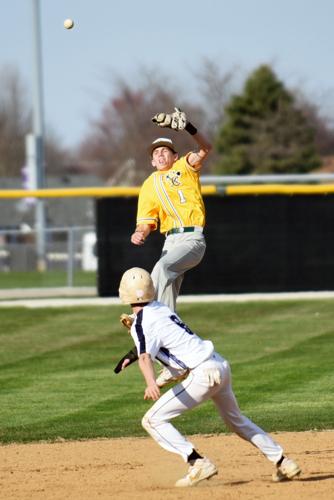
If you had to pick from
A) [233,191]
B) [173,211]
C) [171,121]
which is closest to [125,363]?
[171,121]

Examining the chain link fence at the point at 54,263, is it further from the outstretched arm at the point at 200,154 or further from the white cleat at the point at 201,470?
the white cleat at the point at 201,470

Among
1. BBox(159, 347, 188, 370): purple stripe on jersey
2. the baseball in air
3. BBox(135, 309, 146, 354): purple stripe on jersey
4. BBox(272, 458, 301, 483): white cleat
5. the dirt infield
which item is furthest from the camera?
the baseball in air

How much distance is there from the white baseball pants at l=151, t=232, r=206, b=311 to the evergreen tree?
4467 centimetres

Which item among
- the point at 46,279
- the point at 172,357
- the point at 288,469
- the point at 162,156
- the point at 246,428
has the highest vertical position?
the point at 162,156

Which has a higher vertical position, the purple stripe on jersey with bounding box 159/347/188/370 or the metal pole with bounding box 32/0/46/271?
the metal pole with bounding box 32/0/46/271

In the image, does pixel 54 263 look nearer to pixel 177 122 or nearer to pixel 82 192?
pixel 82 192

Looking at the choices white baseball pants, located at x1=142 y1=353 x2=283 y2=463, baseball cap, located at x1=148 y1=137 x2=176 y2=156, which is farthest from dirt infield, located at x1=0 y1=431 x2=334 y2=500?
baseball cap, located at x1=148 y1=137 x2=176 y2=156

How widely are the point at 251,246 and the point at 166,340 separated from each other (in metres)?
14.2

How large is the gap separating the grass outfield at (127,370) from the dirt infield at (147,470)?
61 centimetres

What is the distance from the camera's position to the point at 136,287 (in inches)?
280

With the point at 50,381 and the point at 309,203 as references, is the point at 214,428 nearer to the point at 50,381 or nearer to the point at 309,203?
the point at 50,381

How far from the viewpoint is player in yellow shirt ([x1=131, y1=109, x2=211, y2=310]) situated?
420 inches

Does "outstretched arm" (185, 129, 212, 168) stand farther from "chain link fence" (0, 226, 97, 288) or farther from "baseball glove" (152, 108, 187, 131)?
"chain link fence" (0, 226, 97, 288)

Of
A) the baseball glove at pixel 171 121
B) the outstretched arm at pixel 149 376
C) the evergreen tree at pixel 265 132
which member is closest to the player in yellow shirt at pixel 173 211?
the baseball glove at pixel 171 121
